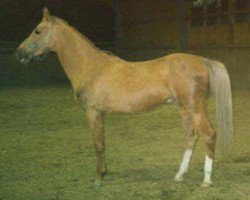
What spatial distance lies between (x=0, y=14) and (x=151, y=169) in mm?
19318

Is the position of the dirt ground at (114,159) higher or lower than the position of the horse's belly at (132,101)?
lower

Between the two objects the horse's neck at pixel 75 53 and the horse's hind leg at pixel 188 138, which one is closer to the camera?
the horse's hind leg at pixel 188 138

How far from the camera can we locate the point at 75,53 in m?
5.61

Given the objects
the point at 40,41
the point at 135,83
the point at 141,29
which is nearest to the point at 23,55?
the point at 40,41

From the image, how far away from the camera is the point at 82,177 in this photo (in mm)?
5574

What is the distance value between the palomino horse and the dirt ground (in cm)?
30

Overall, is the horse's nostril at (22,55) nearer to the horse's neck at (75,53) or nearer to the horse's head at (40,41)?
the horse's head at (40,41)

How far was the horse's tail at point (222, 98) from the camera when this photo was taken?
16.9 feet

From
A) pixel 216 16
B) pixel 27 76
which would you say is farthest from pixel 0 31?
pixel 216 16

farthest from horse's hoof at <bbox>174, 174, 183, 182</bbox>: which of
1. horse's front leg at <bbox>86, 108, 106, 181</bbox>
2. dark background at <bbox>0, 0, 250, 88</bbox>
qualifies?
dark background at <bbox>0, 0, 250, 88</bbox>

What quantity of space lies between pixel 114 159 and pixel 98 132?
1.05m

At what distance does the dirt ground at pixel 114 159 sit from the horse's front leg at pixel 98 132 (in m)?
0.13

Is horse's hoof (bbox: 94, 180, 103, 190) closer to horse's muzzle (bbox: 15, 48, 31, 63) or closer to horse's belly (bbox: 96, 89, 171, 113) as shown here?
horse's belly (bbox: 96, 89, 171, 113)

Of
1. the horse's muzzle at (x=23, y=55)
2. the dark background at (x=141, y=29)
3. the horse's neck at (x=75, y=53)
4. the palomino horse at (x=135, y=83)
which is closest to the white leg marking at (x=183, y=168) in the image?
the palomino horse at (x=135, y=83)
